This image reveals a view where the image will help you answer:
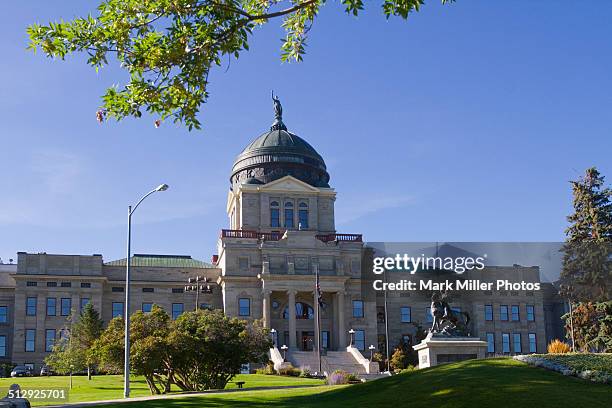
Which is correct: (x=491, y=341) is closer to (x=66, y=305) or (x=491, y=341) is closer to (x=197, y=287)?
(x=197, y=287)

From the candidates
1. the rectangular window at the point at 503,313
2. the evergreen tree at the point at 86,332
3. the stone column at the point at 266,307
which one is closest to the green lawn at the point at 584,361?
the evergreen tree at the point at 86,332

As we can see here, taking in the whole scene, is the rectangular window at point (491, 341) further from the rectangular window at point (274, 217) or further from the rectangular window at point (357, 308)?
the rectangular window at point (274, 217)

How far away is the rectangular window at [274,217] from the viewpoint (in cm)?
9100

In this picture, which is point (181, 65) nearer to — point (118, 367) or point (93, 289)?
point (118, 367)

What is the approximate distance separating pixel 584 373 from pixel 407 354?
5589 centimetres

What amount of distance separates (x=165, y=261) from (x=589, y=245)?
165 ft

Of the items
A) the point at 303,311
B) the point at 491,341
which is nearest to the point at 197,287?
the point at 303,311

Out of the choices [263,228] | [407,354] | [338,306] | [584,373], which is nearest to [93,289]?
[263,228]

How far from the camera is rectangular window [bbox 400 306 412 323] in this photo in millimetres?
89312

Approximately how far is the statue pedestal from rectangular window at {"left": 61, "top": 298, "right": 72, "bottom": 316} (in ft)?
171

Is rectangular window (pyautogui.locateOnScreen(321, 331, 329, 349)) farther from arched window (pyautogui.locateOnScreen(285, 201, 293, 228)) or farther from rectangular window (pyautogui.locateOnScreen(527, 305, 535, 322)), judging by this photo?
rectangular window (pyautogui.locateOnScreen(527, 305, 535, 322))

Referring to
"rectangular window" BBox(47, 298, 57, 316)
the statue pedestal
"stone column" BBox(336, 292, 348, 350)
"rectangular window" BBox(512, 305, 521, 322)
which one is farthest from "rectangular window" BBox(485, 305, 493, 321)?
the statue pedestal

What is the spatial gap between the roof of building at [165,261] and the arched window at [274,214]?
9.13m

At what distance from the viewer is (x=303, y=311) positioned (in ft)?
284
